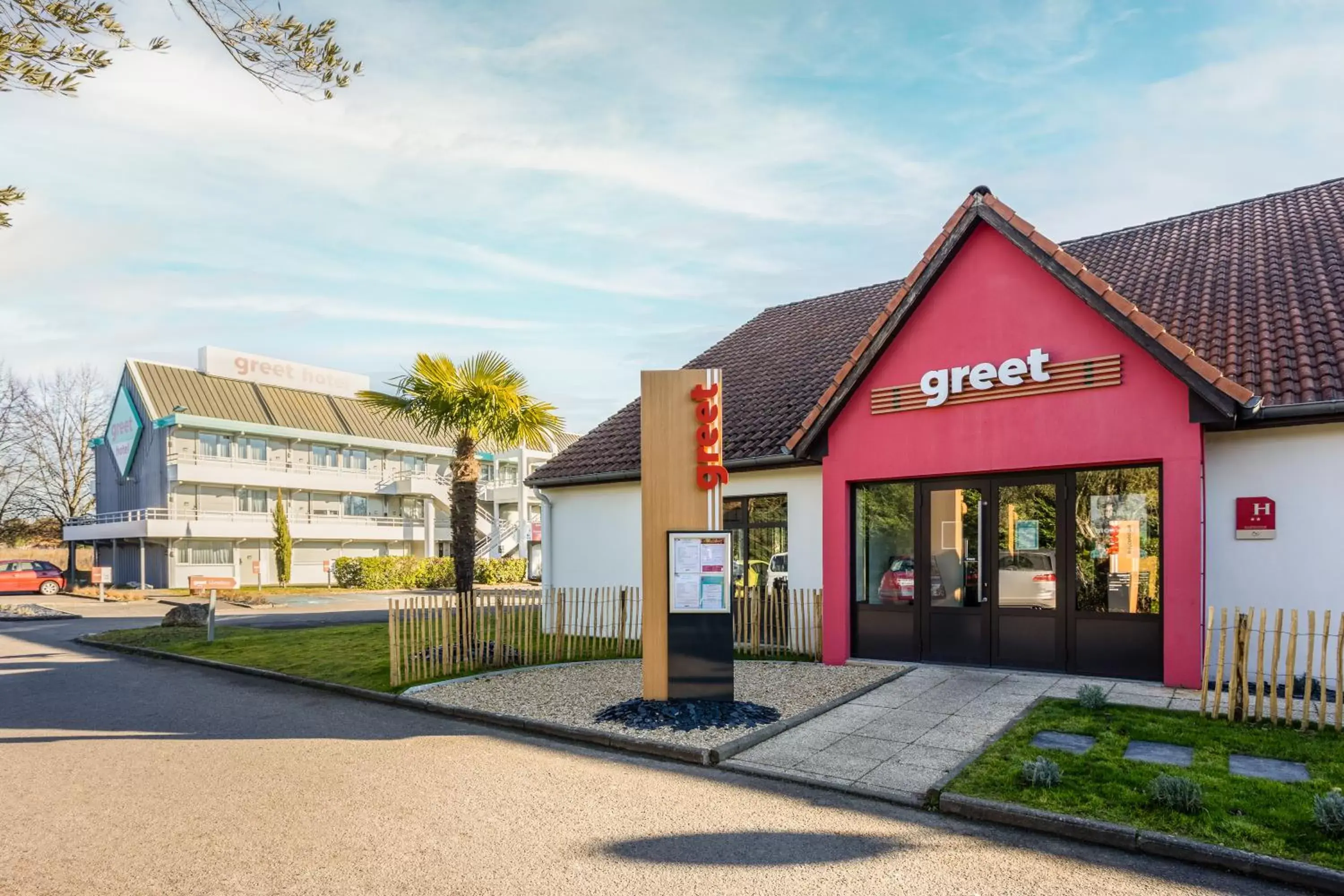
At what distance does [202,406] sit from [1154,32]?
43.5 meters

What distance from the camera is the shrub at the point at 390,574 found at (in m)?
38.9

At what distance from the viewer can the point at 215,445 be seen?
139 ft

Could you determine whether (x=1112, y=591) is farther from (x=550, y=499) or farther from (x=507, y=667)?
(x=550, y=499)

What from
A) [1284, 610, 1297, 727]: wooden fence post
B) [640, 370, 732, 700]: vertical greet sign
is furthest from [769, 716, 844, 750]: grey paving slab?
[1284, 610, 1297, 727]: wooden fence post

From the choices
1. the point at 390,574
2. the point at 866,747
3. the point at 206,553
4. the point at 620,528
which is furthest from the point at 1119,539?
the point at 206,553

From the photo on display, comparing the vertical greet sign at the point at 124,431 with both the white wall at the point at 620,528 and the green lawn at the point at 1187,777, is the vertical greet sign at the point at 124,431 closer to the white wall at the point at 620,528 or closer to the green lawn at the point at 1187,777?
the white wall at the point at 620,528

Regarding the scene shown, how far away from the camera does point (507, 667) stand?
1318 cm

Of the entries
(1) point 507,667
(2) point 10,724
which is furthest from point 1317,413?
(2) point 10,724

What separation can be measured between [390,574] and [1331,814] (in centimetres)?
3827

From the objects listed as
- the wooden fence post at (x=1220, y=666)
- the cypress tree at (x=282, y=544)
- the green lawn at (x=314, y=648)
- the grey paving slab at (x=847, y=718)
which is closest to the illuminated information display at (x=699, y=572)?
the grey paving slab at (x=847, y=718)

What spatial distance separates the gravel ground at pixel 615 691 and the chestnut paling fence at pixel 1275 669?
375 cm

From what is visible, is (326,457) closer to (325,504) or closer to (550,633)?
(325,504)

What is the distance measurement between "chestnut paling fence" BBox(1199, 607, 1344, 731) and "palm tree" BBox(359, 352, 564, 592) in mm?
10191

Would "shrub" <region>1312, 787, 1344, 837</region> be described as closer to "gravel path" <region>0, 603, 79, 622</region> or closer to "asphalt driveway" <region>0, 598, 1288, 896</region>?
"asphalt driveway" <region>0, 598, 1288, 896</region>
